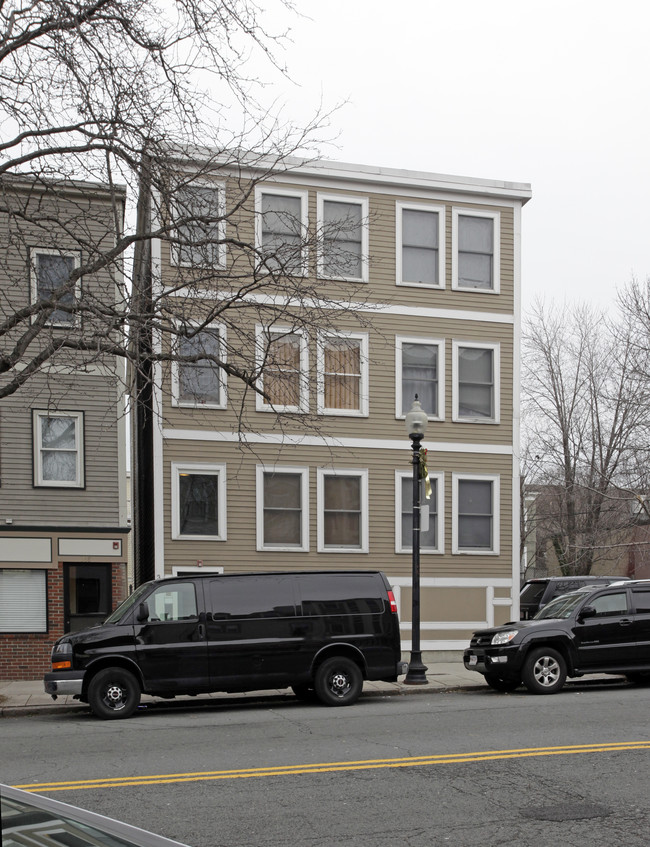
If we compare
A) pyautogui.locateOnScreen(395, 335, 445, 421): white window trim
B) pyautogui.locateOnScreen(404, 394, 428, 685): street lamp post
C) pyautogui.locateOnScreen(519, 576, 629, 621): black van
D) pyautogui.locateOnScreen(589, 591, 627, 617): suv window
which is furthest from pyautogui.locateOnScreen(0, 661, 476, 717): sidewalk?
pyautogui.locateOnScreen(395, 335, 445, 421): white window trim

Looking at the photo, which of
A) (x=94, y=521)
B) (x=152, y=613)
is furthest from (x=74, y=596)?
(x=152, y=613)

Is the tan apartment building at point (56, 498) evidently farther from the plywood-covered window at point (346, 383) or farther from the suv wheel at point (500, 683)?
the suv wheel at point (500, 683)

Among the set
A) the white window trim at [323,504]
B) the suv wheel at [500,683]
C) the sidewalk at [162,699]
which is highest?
the white window trim at [323,504]

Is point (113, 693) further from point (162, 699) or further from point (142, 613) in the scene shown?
point (162, 699)

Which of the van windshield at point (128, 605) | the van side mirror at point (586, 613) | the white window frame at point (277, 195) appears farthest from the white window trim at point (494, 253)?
the van windshield at point (128, 605)

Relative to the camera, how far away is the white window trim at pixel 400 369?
76.4ft

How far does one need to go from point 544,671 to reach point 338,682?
11.3 ft

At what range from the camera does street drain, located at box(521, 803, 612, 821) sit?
24.8ft

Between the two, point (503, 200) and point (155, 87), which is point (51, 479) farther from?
point (503, 200)

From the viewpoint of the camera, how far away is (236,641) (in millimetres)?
14133

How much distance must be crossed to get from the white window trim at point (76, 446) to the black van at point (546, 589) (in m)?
10.9

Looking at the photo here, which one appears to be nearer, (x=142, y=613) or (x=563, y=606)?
(x=142, y=613)

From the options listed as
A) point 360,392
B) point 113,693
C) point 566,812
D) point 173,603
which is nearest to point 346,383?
point 360,392

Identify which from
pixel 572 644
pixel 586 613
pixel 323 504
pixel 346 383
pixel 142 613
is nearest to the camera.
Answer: pixel 142 613
